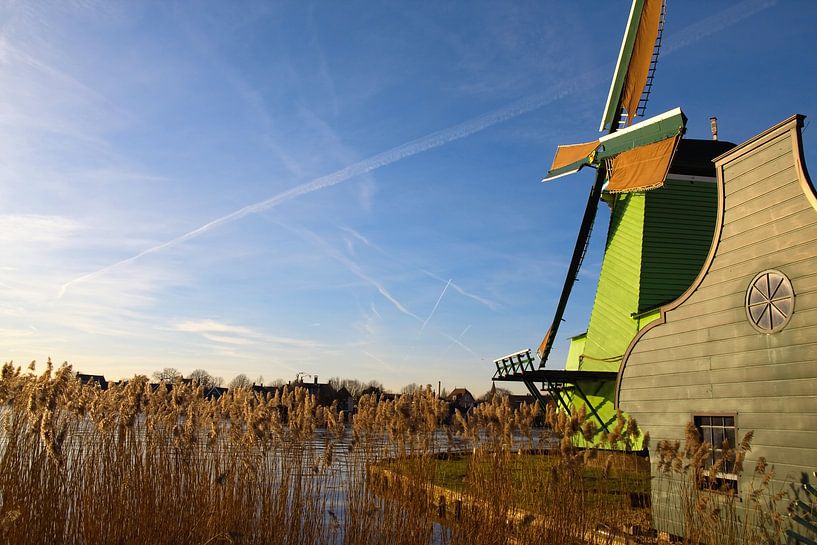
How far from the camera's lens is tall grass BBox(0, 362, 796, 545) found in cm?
538

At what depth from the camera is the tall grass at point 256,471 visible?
5384 millimetres

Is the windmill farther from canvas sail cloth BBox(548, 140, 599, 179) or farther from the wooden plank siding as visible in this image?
the wooden plank siding

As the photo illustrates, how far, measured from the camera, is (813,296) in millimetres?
6668

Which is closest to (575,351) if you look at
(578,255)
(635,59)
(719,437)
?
(578,255)

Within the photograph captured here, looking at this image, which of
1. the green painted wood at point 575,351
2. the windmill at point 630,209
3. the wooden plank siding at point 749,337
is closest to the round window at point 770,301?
the wooden plank siding at point 749,337

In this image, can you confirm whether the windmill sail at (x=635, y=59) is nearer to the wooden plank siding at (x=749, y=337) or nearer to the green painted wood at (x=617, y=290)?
the green painted wood at (x=617, y=290)

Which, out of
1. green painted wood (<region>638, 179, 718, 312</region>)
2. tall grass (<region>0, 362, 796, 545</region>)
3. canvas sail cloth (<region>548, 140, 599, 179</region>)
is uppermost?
canvas sail cloth (<region>548, 140, 599, 179</region>)

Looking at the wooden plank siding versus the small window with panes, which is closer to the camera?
the wooden plank siding

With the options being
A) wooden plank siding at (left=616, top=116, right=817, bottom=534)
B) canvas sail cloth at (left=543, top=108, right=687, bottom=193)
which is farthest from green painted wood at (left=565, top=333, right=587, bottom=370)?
wooden plank siding at (left=616, top=116, right=817, bottom=534)

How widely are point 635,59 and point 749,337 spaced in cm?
1399

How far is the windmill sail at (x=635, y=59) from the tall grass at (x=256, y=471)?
610 inches

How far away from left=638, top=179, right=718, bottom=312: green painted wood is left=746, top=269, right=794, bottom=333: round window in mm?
8649

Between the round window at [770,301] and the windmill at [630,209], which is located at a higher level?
the windmill at [630,209]

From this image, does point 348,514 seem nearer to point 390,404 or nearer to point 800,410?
point 390,404
